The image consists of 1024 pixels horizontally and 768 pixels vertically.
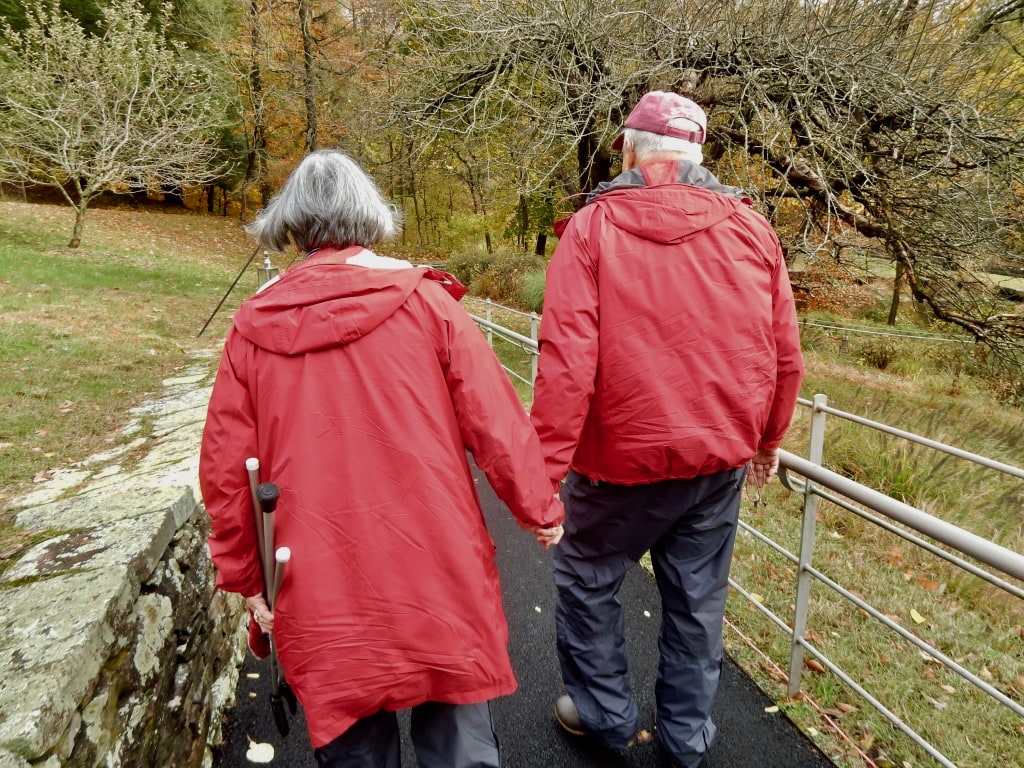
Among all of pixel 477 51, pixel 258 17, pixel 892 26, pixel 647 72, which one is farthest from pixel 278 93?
pixel 892 26

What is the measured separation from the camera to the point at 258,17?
17.6 m

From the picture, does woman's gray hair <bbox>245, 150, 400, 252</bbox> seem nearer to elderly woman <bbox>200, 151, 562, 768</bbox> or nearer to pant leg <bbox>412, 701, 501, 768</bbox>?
elderly woman <bbox>200, 151, 562, 768</bbox>

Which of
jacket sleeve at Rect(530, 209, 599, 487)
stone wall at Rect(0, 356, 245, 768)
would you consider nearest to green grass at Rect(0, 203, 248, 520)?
stone wall at Rect(0, 356, 245, 768)

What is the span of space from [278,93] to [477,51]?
13.6 metres

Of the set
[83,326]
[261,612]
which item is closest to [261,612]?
[261,612]

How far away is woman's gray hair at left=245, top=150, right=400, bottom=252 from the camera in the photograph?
4.78ft

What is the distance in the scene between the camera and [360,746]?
1.46m

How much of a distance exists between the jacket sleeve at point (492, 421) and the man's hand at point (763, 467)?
34.1 inches

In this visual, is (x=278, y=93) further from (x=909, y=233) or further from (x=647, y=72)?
(x=909, y=233)

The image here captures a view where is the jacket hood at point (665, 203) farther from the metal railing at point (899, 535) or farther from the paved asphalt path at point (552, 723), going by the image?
the paved asphalt path at point (552, 723)

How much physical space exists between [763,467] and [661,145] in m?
1.10

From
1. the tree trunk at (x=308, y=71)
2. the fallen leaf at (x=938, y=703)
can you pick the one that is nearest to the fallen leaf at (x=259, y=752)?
the fallen leaf at (x=938, y=703)

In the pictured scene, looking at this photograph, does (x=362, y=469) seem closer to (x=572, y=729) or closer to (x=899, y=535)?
(x=572, y=729)

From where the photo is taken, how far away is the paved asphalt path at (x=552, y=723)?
6.77 ft
